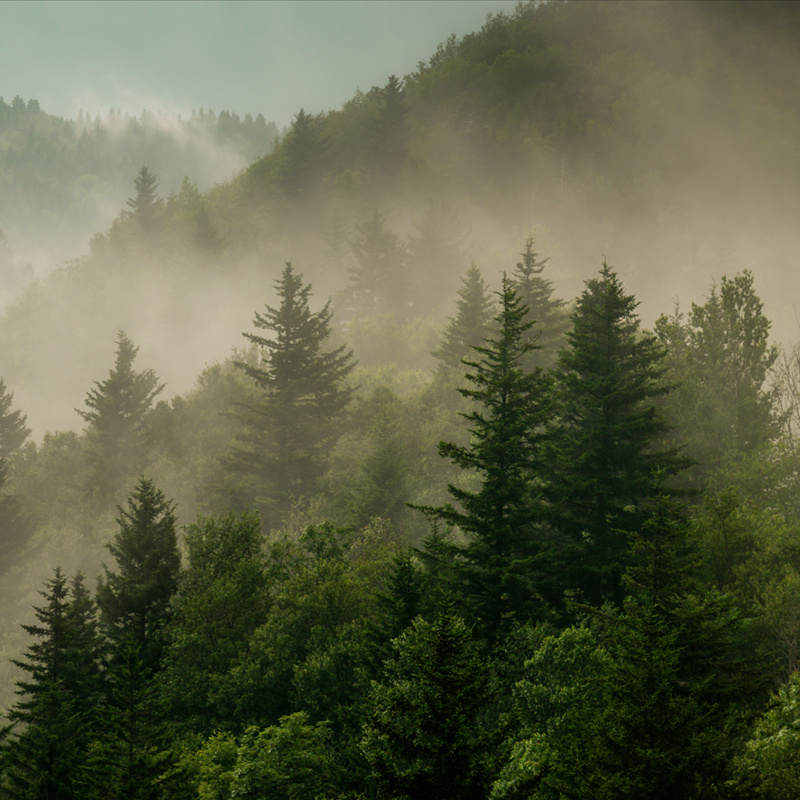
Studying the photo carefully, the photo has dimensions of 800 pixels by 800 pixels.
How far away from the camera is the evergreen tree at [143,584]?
26641mm

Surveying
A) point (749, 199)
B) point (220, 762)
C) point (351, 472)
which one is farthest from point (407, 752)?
point (749, 199)

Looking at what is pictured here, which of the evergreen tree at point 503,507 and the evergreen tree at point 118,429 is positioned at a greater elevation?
the evergreen tree at point 118,429

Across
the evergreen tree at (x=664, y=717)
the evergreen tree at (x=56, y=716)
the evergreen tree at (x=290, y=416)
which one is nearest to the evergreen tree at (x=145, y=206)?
the evergreen tree at (x=290, y=416)

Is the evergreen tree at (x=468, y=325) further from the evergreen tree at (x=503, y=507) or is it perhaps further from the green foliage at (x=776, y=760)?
the green foliage at (x=776, y=760)

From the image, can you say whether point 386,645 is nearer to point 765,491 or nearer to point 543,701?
point 543,701

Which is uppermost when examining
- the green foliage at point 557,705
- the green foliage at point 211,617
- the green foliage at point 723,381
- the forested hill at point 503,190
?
the forested hill at point 503,190

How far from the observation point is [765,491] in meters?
31.2

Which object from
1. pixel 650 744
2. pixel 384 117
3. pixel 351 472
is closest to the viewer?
pixel 650 744

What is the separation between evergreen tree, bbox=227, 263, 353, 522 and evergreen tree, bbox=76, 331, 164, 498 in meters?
12.9

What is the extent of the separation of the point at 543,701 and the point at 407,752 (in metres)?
7.56

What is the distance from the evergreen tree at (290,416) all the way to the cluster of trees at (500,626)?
4679 mm

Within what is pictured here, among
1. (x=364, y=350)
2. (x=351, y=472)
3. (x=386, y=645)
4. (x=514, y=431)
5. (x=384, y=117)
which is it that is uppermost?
(x=384, y=117)

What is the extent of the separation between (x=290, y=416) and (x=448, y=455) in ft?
83.0

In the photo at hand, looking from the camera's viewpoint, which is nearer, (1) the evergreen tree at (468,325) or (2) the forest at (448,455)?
(2) the forest at (448,455)
